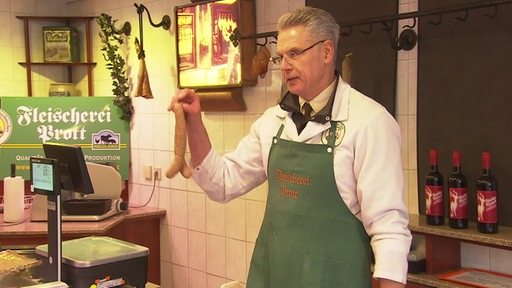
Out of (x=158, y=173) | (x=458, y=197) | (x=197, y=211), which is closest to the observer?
(x=458, y=197)

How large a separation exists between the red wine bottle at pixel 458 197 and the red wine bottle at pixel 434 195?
0.20 feet

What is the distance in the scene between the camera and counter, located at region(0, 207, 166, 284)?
3.94m

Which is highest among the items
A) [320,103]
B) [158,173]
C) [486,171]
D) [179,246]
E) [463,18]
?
[463,18]

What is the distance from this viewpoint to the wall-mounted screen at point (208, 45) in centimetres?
387

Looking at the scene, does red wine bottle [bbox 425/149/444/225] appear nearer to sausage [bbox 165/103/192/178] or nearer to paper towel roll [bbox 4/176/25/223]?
sausage [bbox 165/103/192/178]

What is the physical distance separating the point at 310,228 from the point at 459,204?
0.95 metres

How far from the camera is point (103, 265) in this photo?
2182 mm

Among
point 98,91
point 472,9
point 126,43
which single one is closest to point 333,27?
point 472,9

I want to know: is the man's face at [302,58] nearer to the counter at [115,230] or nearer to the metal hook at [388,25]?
the metal hook at [388,25]

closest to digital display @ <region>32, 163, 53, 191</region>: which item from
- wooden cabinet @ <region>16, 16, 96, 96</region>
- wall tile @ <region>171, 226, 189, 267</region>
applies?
wall tile @ <region>171, 226, 189, 267</region>

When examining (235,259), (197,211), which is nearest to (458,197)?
(235,259)

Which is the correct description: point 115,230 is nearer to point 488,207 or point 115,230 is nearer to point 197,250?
point 197,250

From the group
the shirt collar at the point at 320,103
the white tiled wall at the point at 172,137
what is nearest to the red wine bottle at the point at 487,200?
the shirt collar at the point at 320,103

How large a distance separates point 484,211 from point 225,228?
6.66ft
